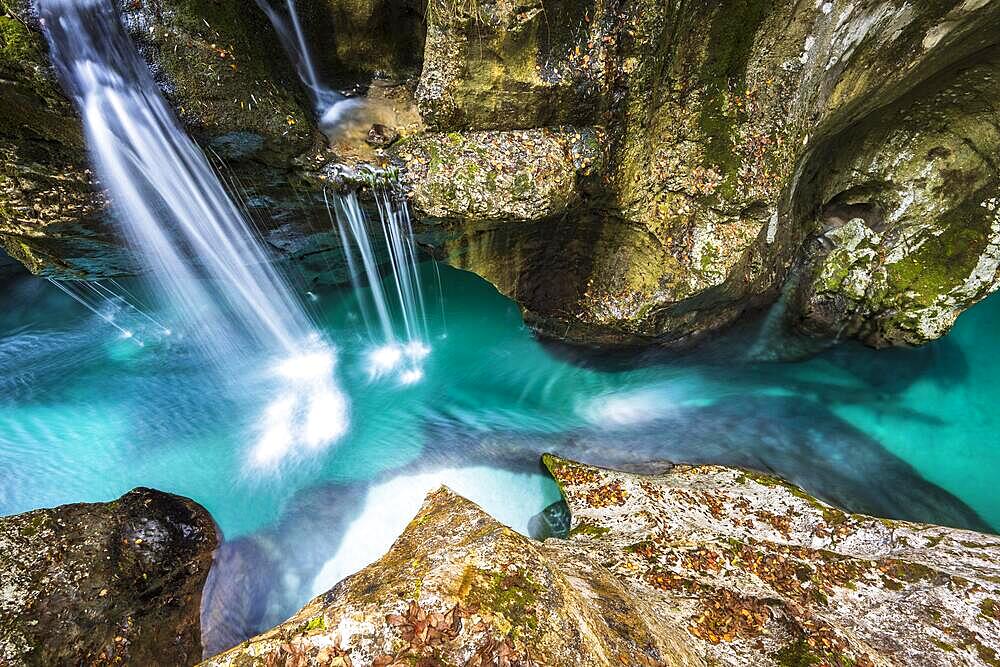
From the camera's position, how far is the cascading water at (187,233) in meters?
4.54

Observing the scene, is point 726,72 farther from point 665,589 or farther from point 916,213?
point 665,589

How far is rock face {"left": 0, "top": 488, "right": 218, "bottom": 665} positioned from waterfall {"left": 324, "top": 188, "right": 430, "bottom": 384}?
3.86 metres

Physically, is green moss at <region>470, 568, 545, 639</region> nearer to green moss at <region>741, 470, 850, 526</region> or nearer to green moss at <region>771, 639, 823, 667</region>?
green moss at <region>771, 639, 823, 667</region>

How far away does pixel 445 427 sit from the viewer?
720 centimetres

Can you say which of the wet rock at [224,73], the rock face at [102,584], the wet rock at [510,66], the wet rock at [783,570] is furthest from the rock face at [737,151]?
the rock face at [102,584]

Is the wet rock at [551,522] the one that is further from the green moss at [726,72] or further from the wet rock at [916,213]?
the wet rock at [916,213]

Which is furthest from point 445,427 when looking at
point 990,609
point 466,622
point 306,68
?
point 990,609

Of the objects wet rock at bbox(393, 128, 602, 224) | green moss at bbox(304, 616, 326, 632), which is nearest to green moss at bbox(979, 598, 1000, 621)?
green moss at bbox(304, 616, 326, 632)

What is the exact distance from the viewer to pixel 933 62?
604 cm

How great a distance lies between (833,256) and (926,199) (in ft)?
4.62

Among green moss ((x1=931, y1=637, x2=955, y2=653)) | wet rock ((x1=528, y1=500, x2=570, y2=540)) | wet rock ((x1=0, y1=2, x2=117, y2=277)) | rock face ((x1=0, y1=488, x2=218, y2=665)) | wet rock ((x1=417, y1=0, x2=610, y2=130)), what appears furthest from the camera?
wet rock ((x1=528, y1=500, x2=570, y2=540))

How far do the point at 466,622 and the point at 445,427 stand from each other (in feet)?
16.3

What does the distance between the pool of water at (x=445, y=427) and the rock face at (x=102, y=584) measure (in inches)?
16.3

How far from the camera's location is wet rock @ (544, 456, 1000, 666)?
3.38m
